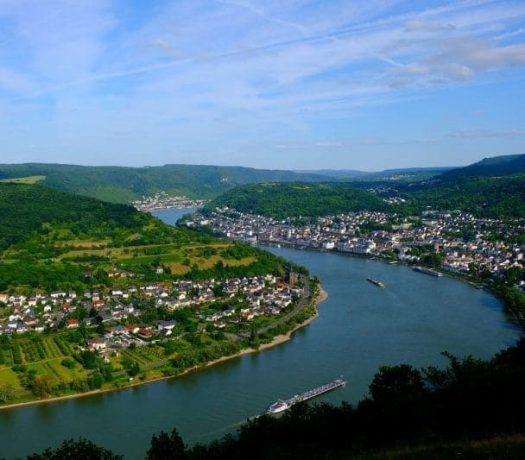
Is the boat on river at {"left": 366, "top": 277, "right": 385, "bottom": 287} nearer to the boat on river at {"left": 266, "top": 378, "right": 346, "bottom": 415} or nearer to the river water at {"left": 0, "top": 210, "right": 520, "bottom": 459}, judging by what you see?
the river water at {"left": 0, "top": 210, "right": 520, "bottom": 459}

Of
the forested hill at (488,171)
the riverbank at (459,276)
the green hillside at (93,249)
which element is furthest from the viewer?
the forested hill at (488,171)

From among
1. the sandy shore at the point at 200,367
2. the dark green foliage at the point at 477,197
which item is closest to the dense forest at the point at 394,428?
the sandy shore at the point at 200,367

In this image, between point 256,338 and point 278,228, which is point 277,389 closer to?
point 256,338

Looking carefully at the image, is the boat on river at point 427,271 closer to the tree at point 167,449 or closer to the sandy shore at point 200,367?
the sandy shore at point 200,367

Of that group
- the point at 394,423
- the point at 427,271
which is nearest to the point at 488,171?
the point at 427,271

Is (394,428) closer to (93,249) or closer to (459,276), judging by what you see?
(459,276)
